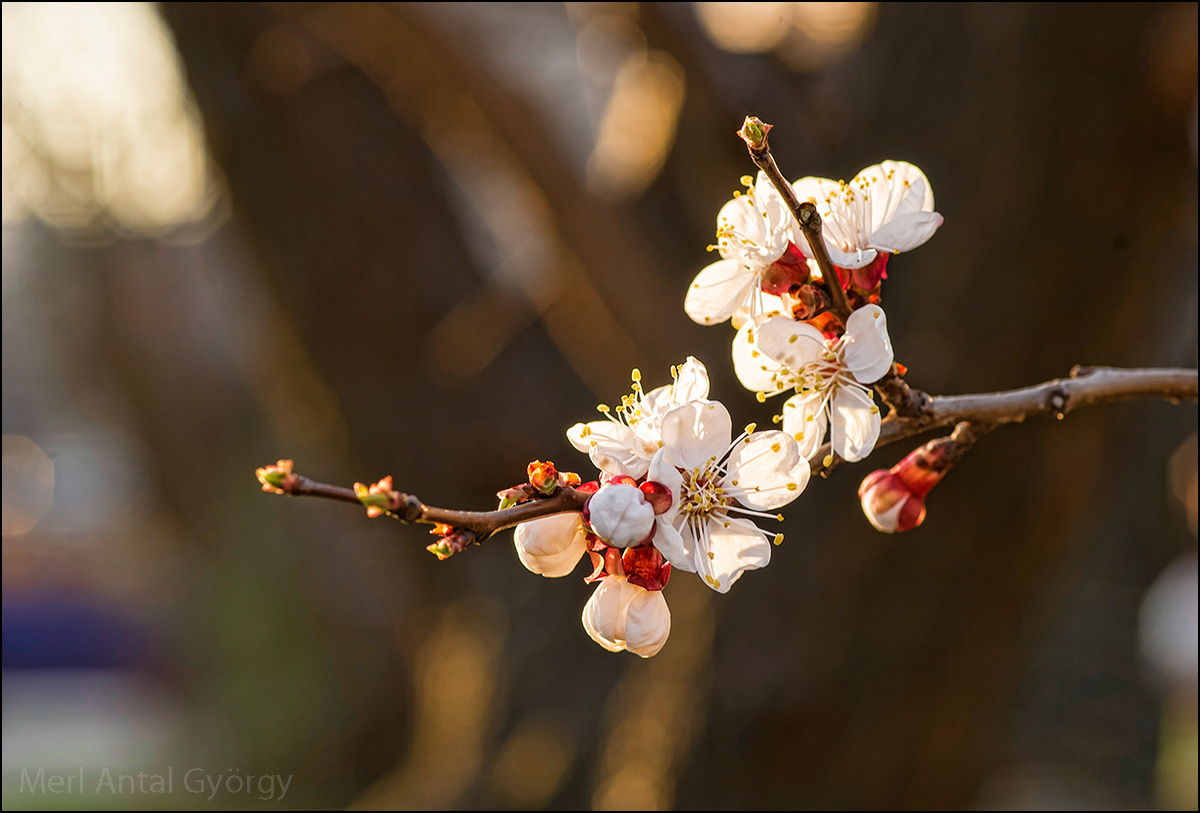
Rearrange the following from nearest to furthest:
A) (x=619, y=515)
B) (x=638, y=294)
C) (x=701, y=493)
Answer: (x=619, y=515), (x=701, y=493), (x=638, y=294)

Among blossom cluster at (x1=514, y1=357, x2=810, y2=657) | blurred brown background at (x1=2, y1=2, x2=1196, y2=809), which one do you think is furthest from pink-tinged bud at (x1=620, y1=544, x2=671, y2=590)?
blurred brown background at (x1=2, y1=2, x2=1196, y2=809)

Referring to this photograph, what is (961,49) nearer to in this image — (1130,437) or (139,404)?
(1130,437)

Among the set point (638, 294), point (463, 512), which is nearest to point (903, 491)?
point (463, 512)

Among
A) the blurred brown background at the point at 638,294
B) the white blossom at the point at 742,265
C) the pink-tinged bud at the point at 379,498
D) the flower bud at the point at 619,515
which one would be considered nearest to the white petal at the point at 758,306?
the white blossom at the point at 742,265


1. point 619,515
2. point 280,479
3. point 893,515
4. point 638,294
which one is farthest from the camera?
point 638,294

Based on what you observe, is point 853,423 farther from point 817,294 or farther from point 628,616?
point 628,616
